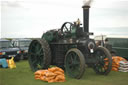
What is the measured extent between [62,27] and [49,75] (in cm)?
272

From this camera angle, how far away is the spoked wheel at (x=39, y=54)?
279 inches

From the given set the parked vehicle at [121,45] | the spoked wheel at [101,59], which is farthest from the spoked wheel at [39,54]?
the parked vehicle at [121,45]

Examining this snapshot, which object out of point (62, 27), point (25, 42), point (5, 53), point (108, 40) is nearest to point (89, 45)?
point (62, 27)

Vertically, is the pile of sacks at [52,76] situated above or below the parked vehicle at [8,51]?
below

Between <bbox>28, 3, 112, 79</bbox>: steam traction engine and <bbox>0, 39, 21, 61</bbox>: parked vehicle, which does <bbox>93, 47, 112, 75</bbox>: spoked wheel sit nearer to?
<bbox>28, 3, 112, 79</bbox>: steam traction engine

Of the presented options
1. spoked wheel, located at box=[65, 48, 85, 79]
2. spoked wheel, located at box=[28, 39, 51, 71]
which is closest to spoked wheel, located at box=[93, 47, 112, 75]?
spoked wheel, located at box=[65, 48, 85, 79]

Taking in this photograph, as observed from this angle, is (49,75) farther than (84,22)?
No

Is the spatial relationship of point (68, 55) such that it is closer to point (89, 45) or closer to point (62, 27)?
point (89, 45)

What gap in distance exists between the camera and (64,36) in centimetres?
762

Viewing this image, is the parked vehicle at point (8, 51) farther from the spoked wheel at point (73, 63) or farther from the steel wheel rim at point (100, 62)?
the steel wheel rim at point (100, 62)

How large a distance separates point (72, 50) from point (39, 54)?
5.91ft

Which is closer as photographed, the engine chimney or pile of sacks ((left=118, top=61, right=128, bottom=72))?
the engine chimney

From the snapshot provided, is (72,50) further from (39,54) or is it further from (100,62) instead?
(39,54)

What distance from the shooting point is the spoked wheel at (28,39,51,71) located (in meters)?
7.10
